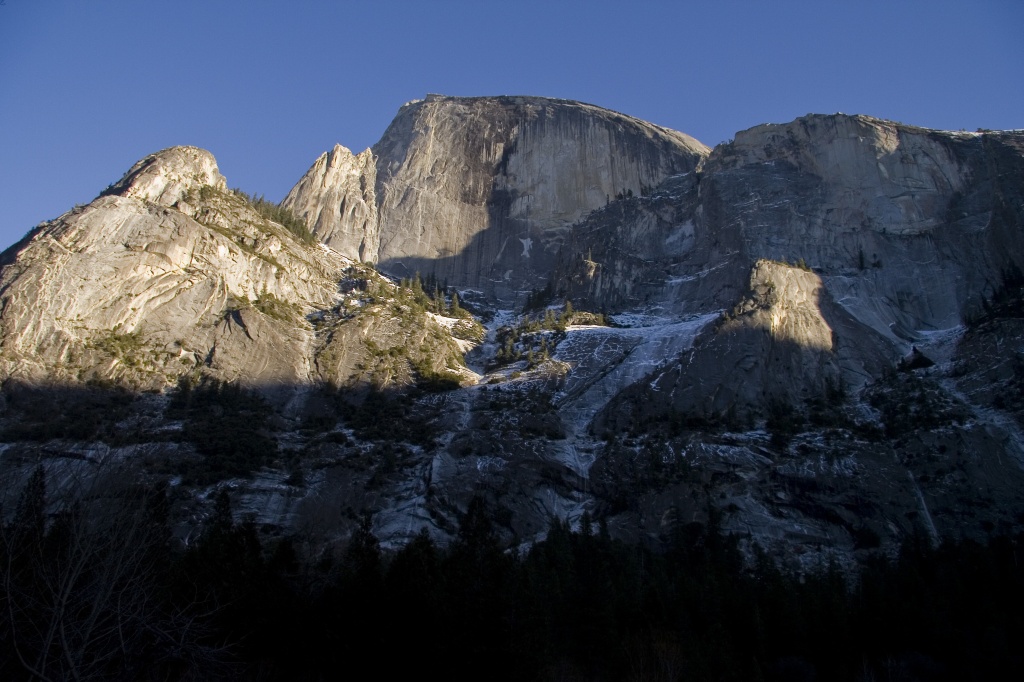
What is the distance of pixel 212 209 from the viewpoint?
100312 mm

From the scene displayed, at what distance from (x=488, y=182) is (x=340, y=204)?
29.7m

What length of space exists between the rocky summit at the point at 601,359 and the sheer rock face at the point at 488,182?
11411mm

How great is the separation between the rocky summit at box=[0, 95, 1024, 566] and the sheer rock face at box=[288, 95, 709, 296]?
1141 cm

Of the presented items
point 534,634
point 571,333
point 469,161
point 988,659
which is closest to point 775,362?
point 571,333

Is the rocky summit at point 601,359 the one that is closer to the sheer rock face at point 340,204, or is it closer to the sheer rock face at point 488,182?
the sheer rock face at point 340,204

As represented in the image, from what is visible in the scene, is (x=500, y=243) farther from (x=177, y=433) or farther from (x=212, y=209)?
(x=177, y=433)

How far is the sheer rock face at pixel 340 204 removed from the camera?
140500 millimetres

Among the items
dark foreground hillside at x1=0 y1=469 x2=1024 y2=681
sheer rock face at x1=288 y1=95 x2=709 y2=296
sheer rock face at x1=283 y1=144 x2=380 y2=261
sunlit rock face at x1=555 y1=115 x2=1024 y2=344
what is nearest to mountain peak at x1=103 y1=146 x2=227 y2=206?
sheer rock face at x1=283 y1=144 x2=380 y2=261

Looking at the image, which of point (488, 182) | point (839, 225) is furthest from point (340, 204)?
point (839, 225)

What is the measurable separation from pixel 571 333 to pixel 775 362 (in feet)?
86.2

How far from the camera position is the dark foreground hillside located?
73.3ft

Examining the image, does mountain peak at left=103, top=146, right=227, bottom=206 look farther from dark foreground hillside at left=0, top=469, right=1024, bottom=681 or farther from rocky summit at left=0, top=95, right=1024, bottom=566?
dark foreground hillside at left=0, top=469, right=1024, bottom=681

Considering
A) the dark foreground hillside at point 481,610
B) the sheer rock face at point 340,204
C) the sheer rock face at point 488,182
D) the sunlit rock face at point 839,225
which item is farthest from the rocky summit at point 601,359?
the sheer rock face at point 488,182

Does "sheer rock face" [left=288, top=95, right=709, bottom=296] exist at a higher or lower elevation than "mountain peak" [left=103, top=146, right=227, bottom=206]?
higher
